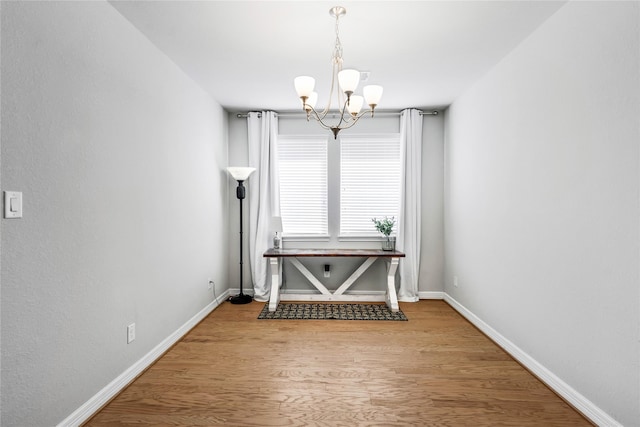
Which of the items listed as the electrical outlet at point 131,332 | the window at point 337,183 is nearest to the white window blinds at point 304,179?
the window at point 337,183

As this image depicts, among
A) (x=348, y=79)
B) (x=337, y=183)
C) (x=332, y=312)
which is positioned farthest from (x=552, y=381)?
(x=337, y=183)

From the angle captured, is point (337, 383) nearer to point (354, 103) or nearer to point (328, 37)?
point (354, 103)

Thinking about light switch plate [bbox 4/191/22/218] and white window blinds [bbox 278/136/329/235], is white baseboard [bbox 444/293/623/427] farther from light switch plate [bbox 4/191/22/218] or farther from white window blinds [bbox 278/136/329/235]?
light switch plate [bbox 4/191/22/218]

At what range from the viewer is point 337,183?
4.38 metres

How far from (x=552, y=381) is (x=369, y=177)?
2834 millimetres

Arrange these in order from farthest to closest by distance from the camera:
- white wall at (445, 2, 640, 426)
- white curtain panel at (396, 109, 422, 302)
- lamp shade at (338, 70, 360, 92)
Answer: white curtain panel at (396, 109, 422, 302) → lamp shade at (338, 70, 360, 92) → white wall at (445, 2, 640, 426)

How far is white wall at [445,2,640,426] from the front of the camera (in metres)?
1.67

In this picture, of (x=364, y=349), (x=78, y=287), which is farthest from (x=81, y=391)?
(x=364, y=349)

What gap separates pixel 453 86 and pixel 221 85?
7.88 feet

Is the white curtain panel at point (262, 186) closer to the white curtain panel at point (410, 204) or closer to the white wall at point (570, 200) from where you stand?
the white curtain panel at point (410, 204)

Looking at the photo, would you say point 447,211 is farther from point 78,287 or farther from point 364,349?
point 78,287

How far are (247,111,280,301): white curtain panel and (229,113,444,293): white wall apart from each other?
0.17m

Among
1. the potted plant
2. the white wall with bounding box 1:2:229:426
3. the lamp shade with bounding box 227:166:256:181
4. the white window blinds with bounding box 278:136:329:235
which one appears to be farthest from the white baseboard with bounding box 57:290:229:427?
the potted plant

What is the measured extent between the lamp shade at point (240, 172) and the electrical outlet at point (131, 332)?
2117mm
